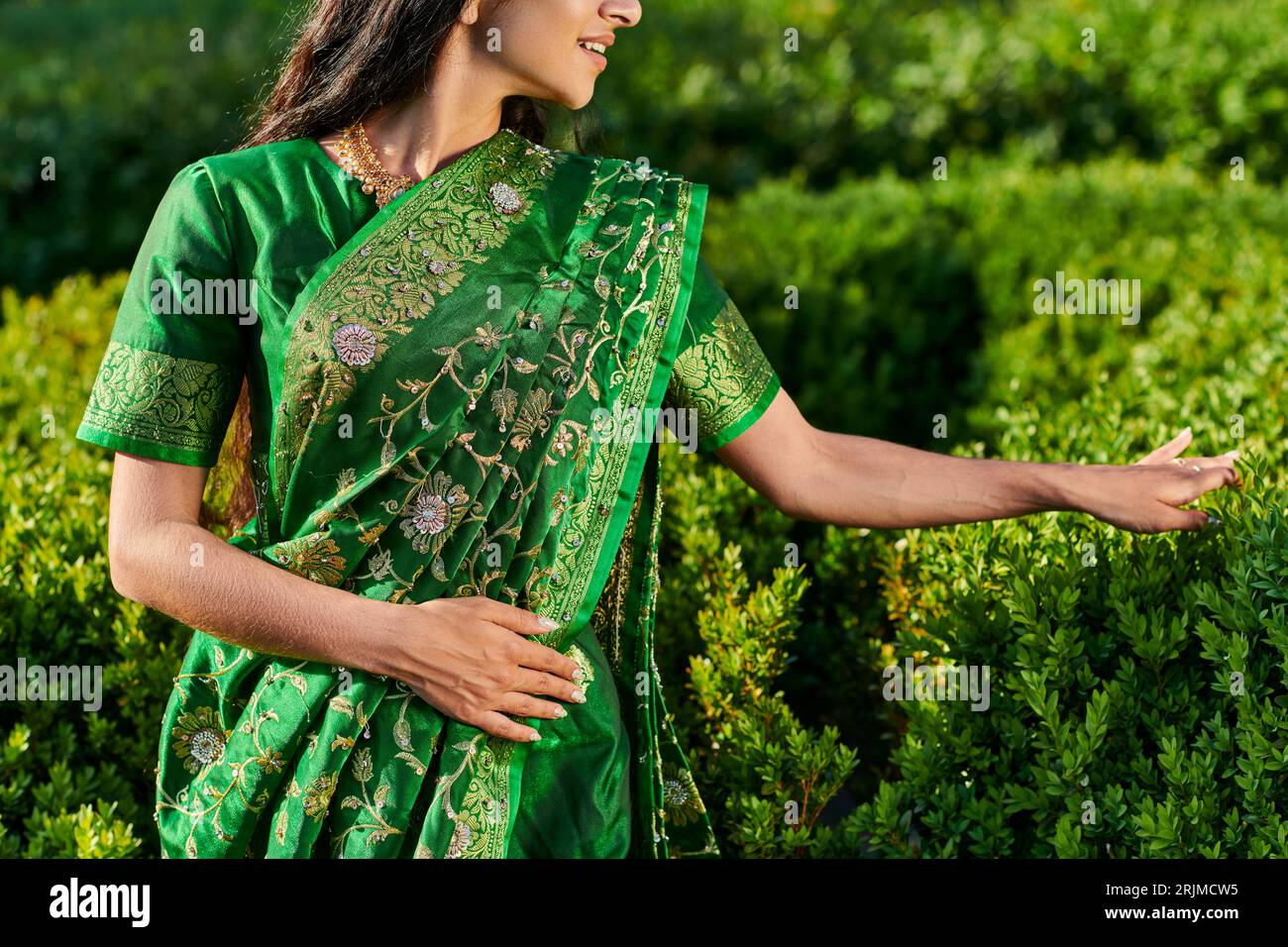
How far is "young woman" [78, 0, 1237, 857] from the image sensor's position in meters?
1.99

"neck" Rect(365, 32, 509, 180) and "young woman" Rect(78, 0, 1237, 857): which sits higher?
"neck" Rect(365, 32, 509, 180)

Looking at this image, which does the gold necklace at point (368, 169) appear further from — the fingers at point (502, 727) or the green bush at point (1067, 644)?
the green bush at point (1067, 644)

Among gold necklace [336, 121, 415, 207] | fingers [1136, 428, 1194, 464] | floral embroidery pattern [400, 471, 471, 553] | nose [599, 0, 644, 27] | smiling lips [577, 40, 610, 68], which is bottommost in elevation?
floral embroidery pattern [400, 471, 471, 553]

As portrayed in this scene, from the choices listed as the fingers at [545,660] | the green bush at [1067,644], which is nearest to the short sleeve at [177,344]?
the fingers at [545,660]

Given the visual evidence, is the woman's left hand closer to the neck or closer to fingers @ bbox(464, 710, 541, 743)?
fingers @ bbox(464, 710, 541, 743)

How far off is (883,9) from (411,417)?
8.03 meters

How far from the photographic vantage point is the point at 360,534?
6.54ft

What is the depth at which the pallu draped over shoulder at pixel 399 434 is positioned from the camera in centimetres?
200

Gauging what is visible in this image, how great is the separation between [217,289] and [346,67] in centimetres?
42

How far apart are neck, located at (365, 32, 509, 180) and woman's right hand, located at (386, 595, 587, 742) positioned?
2.29 feet

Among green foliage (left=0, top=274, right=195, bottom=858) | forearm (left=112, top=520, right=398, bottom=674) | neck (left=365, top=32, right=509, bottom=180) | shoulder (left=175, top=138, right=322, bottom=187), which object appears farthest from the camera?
green foliage (left=0, top=274, right=195, bottom=858)

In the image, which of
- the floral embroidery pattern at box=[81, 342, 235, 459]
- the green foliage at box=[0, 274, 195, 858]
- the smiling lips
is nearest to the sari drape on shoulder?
the floral embroidery pattern at box=[81, 342, 235, 459]

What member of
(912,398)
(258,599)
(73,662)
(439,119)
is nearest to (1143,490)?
(439,119)

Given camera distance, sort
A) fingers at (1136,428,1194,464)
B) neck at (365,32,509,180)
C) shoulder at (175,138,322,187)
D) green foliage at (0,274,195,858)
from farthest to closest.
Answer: green foliage at (0,274,195,858) < fingers at (1136,428,1194,464) < neck at (365,32,509,180) < shoulder at (175,138,322,187)
